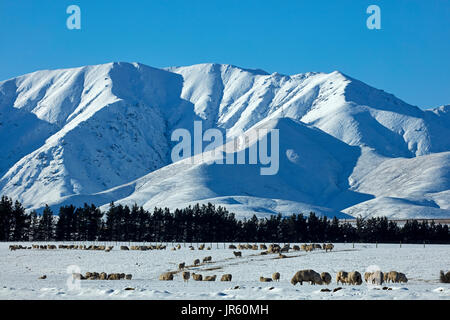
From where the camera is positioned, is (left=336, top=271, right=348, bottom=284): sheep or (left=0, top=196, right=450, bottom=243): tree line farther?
(left=0, top=196, right=450, bottom=243): tree line

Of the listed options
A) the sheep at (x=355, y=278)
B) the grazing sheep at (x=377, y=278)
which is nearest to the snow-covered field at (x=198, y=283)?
the sheep at (x=355, y=278)

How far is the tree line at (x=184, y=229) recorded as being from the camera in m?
150

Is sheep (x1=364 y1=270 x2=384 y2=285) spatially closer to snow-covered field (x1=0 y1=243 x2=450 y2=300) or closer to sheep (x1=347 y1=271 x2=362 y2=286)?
snow-covered field (x1=0 y1=243 x2=450 y2=300)

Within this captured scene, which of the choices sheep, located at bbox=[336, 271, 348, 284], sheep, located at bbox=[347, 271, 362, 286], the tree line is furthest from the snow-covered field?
the tree line

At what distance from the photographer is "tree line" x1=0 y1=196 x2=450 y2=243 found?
150125 millimetres

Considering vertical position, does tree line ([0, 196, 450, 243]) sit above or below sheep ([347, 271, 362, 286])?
above

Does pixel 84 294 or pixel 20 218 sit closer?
pixel 84 294

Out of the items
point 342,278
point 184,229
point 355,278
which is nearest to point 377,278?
point 355,278
